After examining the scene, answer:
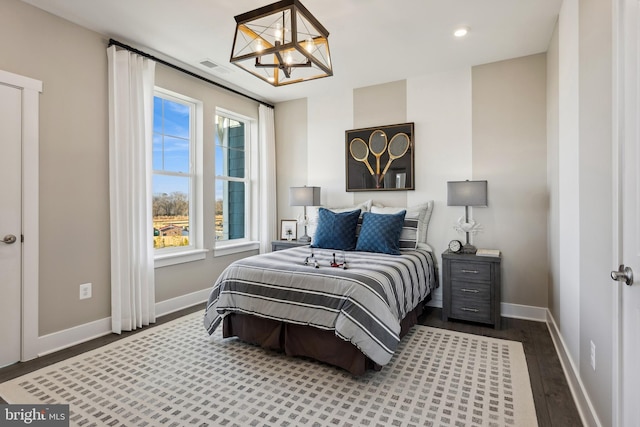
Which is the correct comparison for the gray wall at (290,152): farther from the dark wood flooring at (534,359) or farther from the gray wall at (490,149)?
the dark wood flooring at (534,359)

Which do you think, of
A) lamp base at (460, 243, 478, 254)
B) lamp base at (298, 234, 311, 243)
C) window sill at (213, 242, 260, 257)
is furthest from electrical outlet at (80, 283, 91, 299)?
lamp base at (460, 243, 478, 254)

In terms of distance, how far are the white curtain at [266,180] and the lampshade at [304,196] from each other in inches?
24.1

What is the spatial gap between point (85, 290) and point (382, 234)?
2.84 m

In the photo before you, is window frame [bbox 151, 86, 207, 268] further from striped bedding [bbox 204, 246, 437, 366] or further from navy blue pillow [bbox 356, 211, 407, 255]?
navy blue pillow [bbox 356, 211, 407, 255]

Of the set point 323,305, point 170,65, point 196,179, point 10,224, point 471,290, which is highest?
point 170,65

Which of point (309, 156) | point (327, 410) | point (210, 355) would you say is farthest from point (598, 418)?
point (309, 156)

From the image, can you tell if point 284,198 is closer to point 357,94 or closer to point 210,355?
point 357,94

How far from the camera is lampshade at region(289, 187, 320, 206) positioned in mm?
4457

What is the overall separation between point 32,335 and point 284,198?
10.9 feet

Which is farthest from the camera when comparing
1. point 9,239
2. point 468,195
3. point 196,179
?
point 196,179

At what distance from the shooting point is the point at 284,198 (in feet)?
17.1

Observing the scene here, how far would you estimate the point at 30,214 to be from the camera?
2.63 metres

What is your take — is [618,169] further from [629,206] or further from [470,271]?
[470,271]

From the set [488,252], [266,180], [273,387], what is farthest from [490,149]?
[273,387]
